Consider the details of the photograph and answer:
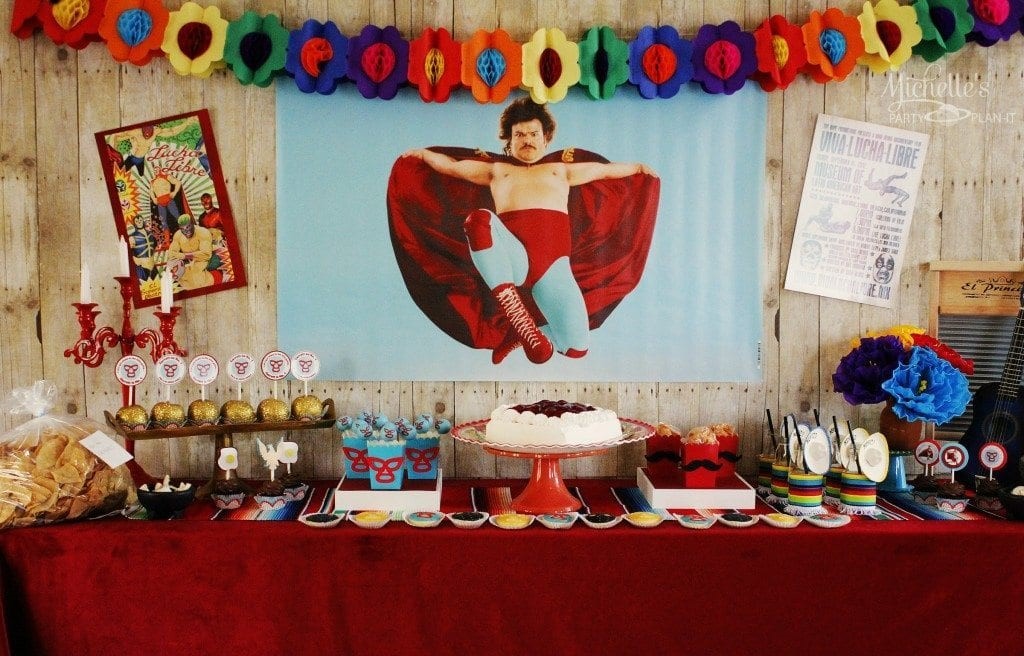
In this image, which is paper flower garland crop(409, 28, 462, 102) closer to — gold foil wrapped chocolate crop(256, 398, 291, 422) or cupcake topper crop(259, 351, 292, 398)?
cupcake topper crop(259, 351, 292, 398)

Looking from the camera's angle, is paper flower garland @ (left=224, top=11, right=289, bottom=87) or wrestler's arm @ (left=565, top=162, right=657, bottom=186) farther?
wrestler's arm @ (left=565, top=162, right=657, bottom=186)

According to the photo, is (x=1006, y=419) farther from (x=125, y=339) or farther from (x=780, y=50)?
(x=125, y=339)

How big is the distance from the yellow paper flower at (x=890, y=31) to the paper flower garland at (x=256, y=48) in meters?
1.77

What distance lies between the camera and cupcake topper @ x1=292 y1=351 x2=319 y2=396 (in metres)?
2.15

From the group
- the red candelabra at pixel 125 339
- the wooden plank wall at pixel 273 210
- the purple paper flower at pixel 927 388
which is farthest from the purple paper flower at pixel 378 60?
the purple paper flower at pixel 927 388

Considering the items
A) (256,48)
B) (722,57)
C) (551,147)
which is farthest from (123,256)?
(722,57)

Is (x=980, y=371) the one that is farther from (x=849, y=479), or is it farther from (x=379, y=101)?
(x=379, y=101)

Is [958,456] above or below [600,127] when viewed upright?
below

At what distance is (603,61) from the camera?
2.18m

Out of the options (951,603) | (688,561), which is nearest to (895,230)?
(951,603)

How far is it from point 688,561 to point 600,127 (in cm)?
134

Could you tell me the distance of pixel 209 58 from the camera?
2.12m

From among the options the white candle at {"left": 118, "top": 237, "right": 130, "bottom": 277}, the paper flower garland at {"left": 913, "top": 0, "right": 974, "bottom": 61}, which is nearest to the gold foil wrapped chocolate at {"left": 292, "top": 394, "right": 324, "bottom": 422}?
the white candle at {"left": 118, "top": 237, "right": 130, "bottom": 277}

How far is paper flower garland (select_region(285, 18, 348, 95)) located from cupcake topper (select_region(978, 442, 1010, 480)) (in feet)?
7.14
